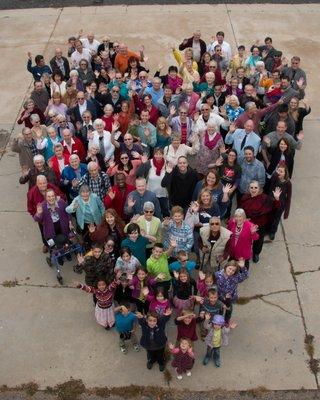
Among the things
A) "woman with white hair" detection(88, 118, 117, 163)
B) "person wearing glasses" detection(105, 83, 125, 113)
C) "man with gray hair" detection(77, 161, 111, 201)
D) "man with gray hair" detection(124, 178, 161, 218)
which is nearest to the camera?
"man with gray hair" detection(124, 178, 161, 218)

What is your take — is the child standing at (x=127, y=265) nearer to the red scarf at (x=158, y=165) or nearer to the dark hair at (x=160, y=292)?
the dark hair at (x=160, y=292)

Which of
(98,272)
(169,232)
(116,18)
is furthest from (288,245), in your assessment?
(116,18)

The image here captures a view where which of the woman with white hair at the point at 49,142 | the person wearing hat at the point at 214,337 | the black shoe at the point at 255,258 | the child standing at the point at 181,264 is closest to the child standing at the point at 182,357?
the person wearing hat at the point at 214,337

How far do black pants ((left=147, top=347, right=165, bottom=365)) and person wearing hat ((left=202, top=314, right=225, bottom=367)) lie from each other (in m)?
0.60

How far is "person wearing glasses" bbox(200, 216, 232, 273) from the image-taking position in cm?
636

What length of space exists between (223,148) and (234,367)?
3.49 m

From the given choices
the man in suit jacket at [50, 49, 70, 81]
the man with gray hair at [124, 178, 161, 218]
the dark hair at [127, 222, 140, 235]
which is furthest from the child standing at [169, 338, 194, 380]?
the man in suit jacket at [50, 49, 70, 81]

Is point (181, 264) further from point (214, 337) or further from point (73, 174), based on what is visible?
point (73, 174)

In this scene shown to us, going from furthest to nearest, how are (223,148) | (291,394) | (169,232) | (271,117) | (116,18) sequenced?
(116,18) → (271,117) → (223,148) → (169,232) → (291,394)

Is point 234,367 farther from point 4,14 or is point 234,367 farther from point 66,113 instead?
point 4,14

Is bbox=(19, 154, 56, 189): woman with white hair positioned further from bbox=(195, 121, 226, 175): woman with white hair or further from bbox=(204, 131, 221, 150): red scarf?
bbox=(204, 131, 221, 150): red scarf

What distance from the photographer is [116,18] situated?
15758 mm

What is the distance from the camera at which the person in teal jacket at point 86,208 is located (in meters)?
6.72

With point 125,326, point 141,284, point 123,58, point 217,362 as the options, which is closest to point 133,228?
point 141,284
